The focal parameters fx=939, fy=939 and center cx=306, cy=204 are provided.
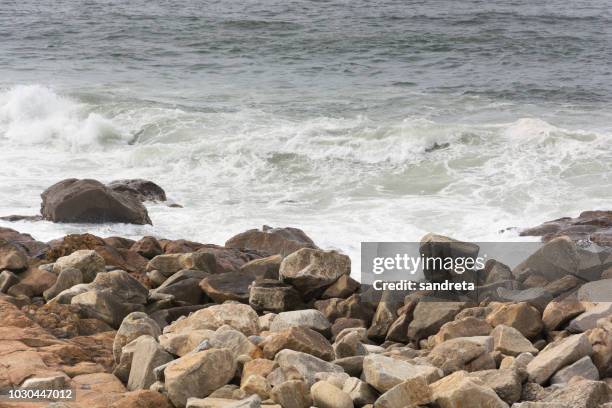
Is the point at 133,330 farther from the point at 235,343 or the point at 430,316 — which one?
the point at 430,316

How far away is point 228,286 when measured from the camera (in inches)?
290

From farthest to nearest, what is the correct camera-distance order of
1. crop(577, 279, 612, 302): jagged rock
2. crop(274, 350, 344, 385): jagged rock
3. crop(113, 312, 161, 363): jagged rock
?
crop(577, 279, 612, 302): jagged rock
crop(113, 312, 161, 363): jagged rock
crop(274, 350, 344, 385): jagged rock

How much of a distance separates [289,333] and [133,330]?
108 cm

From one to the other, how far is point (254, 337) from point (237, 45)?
20.6 m

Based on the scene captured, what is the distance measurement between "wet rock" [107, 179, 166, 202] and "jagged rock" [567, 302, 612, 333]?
24.3 ft

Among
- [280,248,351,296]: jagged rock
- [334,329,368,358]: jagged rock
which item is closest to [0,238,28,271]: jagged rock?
[280,248,351,296]: jagged rock

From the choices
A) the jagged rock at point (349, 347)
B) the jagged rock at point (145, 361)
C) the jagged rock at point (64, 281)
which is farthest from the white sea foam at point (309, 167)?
the jagged rock at point (145, 361)

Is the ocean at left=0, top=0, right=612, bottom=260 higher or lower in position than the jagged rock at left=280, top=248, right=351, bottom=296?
lower

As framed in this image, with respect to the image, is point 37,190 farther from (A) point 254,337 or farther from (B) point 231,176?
(A) point 254,337

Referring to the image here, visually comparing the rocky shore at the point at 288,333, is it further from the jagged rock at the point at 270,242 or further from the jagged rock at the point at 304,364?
the jagged rock at the point at 270,242

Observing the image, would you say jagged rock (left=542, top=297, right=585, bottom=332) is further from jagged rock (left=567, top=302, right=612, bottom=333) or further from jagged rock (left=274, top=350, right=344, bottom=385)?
jagged rock (left=274, top=350, right=344, bottom=385)

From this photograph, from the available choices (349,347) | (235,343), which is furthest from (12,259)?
(349,347)

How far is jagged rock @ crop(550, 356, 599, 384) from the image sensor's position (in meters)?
5.21

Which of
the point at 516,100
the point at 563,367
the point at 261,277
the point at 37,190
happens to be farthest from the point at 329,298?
the point at 516,100
